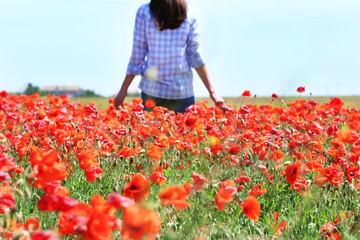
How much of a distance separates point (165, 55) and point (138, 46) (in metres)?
0.41

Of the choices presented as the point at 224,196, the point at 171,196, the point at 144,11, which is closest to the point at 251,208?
the point at 224,196

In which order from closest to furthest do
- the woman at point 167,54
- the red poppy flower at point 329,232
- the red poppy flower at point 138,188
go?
the red poppy flower at point 138,188 → the red poppy flower at point 329,232 → the woman at point 167,54

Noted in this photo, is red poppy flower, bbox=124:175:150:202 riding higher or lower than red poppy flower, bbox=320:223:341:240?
higher

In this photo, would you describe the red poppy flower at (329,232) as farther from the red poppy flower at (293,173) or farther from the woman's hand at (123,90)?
the woman's hand at (123,90)

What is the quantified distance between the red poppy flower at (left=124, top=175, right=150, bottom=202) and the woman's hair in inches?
154

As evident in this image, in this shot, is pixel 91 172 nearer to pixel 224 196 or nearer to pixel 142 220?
pixel 224 196

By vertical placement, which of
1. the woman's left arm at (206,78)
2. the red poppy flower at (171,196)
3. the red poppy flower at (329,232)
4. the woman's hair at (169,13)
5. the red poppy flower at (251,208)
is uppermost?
the woman's hair at (169,13)

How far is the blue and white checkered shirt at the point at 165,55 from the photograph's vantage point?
5.42 meters

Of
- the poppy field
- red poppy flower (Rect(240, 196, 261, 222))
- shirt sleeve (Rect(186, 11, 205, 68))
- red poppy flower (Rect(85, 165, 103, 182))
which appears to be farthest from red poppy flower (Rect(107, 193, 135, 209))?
shirt sleeve (Rect(186, 11, 205, 68))

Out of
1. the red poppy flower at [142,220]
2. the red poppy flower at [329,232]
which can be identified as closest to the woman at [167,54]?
the red poppy flower at [329,232]

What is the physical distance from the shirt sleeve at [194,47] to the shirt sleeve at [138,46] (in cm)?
59

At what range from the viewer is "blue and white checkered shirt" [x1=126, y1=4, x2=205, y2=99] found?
17.8 ft

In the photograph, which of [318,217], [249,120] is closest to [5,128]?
[249,120]

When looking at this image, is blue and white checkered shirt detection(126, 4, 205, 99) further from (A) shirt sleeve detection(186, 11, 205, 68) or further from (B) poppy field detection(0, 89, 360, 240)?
(B) poppy field detection(0, 89, 360, 240)
